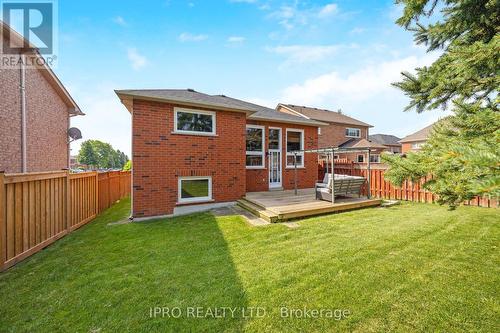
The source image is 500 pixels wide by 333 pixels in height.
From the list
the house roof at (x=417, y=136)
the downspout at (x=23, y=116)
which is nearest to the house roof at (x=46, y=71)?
the downspout at (x=23, y=116)

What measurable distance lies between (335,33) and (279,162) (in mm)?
6076

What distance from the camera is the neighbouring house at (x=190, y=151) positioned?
294 inches

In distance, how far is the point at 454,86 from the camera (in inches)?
117

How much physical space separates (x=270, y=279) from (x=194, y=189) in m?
5.78

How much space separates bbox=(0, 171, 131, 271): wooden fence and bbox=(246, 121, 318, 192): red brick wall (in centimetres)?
661

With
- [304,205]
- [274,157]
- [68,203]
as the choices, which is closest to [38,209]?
[68,203]

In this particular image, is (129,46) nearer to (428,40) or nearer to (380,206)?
(428,40)

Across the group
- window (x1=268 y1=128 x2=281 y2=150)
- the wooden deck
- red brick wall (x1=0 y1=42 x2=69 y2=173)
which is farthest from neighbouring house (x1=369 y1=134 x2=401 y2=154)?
red brick wall (x1=0 y1=42 x2=69 y2=173)

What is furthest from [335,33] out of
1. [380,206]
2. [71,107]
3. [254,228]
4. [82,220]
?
[71,107]

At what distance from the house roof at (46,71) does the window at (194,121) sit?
20.2 feet

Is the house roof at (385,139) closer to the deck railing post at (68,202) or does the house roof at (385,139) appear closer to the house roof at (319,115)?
the house roof at (319,115)

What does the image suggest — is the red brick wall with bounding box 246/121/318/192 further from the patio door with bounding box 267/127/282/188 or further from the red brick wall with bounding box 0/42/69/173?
the red brick wall with bounding box 0/42/69/173

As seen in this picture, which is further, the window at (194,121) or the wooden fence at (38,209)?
the window at (194,121)

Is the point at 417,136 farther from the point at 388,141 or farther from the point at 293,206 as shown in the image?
the point at 293,206
